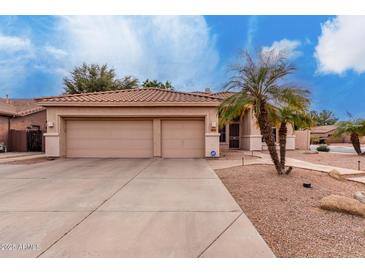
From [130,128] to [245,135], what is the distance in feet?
33.6

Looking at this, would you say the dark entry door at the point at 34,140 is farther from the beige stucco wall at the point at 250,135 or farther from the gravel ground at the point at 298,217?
the gravel ground at the point at 298,217

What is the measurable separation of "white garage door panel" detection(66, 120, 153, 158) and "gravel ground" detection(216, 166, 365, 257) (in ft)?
23.6

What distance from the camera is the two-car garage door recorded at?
13875mm

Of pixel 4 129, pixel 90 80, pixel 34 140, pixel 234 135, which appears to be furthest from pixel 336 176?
pixel 90 80

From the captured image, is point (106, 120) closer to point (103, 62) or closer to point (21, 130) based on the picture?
point (21, 130)

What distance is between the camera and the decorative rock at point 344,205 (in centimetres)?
471

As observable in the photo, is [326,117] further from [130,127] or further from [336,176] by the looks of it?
[130,127]

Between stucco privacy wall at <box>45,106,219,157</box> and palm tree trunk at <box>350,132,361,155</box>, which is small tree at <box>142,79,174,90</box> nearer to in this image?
stucco privacy wall at <box>45,106,219,157</box>

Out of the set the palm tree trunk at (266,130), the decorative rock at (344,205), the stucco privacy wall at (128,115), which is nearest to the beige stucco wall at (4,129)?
the stucco privacy wall at (128,115)

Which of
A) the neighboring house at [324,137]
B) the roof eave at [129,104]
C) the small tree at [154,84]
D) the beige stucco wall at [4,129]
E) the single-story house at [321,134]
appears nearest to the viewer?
the roof eave at [129,104]

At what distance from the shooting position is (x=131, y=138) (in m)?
14.0

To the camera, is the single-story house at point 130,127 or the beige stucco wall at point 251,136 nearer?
the single-story house at point 130,127

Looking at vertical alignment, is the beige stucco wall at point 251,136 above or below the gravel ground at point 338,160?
above

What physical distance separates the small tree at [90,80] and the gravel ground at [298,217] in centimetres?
2910
